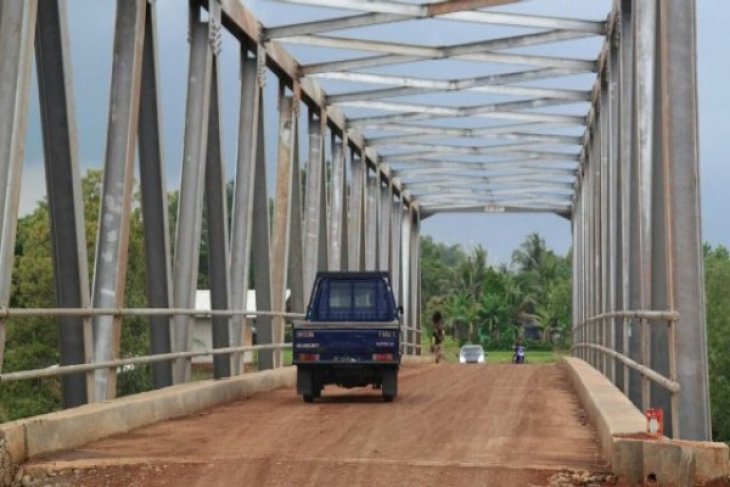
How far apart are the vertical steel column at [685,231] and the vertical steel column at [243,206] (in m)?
11.7

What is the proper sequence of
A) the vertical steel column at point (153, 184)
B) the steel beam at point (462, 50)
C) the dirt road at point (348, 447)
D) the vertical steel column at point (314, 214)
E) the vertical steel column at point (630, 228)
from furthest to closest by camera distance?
the vertical steel column at point (314, 214) < the steel beam at point (462, 50) < the vertical steel column at point (153, 184) < the vertical steel column at point (630, 228) < the dirt road at point (348, 447)

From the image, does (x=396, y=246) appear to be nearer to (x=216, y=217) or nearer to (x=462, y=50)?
(x=462, y=50)

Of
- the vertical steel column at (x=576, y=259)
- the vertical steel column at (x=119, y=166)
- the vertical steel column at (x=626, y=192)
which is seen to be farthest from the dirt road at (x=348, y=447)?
the vertical steel column at (x=576, y=259)

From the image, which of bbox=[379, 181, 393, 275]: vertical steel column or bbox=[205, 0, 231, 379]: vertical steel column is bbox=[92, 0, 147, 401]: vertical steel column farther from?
bbox=[379, 181, 393, 275]: vertical steel column

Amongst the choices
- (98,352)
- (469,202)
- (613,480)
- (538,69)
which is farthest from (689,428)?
(469,202)

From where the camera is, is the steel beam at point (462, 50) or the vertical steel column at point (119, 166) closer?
the vertical steel column at point (119, 166)

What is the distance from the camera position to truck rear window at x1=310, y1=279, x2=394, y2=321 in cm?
1923

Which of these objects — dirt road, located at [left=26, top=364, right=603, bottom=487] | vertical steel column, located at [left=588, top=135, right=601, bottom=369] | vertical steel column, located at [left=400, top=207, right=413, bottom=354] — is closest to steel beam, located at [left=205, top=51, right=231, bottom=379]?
dirt road, located at [left=26, top=364, right=603, bottom=487]

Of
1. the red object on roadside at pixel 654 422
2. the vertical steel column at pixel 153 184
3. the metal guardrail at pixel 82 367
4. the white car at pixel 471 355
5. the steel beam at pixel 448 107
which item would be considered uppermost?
the steel beam at pixel 448 107

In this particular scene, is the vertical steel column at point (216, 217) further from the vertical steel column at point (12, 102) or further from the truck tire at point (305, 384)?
the vertical steel column at point (12, 102)

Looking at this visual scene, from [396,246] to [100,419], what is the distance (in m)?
35.8

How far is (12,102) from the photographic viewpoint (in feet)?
37.2

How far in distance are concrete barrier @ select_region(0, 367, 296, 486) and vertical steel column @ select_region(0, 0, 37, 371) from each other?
1.36m

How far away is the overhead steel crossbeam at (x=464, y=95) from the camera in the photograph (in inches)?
899
